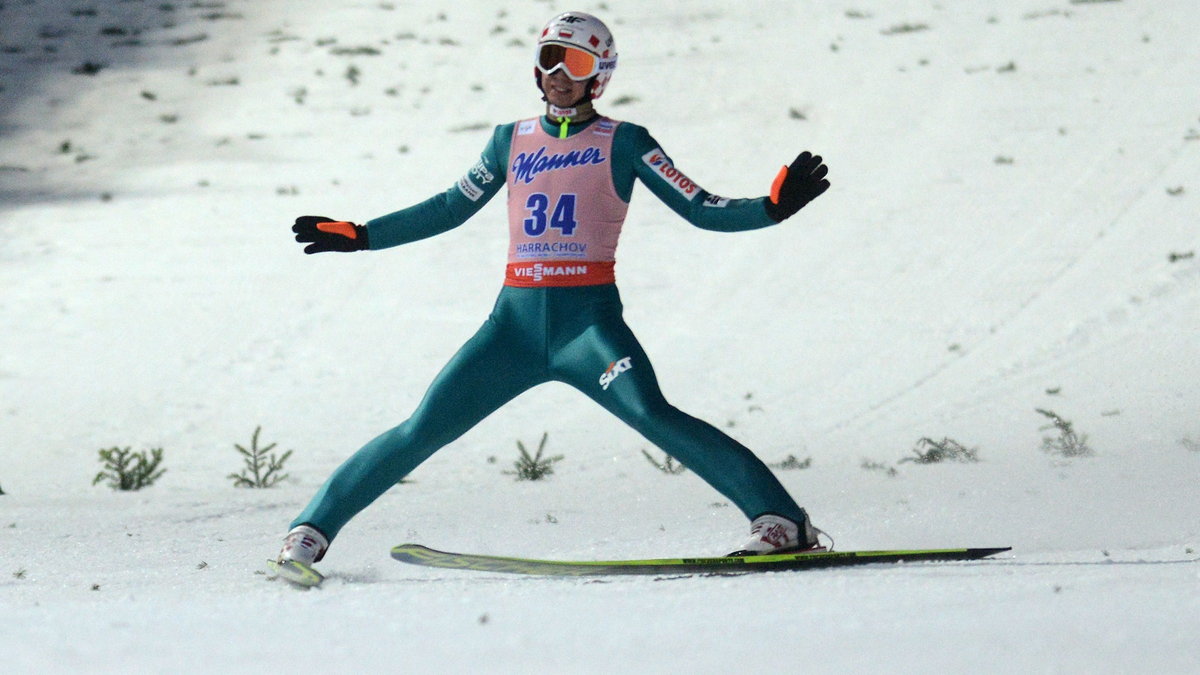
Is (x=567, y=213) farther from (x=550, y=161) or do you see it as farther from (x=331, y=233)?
(x=331, y=233)

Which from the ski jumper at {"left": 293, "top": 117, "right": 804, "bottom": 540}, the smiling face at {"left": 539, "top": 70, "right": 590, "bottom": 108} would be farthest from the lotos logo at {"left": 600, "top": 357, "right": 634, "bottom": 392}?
the smiling face at {"left": 539, "top": 70, "right": 590, "bottom": 108}

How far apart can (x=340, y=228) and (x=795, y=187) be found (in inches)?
57.0

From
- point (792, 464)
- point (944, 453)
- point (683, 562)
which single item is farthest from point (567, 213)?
point (944, 453)

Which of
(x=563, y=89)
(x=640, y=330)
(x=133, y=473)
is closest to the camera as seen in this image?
(x=563, y=89)

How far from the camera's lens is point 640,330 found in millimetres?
10500

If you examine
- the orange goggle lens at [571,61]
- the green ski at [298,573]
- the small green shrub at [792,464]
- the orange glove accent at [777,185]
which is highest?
the orange goggle lens at [571,61]

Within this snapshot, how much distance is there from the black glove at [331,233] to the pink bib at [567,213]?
51 centimetres

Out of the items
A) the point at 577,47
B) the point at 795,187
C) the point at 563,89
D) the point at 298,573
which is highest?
the point at 577,47

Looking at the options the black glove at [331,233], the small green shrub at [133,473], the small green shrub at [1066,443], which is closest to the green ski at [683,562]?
the black glove at [331,233]

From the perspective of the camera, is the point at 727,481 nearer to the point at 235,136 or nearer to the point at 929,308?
the point at 929,308

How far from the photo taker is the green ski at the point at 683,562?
4.61 metres

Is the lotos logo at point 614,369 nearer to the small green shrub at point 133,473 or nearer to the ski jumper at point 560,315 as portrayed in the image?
the ski jumper at point 560,315

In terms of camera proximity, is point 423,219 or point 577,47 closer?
point 577,47

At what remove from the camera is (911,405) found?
28.6ft
